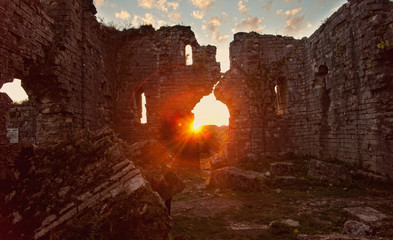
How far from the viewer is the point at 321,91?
989 centimetres

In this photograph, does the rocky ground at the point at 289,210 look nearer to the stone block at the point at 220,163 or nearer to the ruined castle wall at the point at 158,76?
the stone block at the point at 220,163

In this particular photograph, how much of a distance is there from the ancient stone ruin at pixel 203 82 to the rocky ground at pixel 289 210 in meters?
1.85

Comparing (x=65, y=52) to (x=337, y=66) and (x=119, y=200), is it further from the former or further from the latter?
(x=337, y=66)

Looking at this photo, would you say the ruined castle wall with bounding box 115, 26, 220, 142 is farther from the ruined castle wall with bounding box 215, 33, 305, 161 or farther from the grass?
the grass

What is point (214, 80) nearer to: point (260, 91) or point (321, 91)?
point (260, 91)

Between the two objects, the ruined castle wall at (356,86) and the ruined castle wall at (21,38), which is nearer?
the ruined castle wall at (21,38)

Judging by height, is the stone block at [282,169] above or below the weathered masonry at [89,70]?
below

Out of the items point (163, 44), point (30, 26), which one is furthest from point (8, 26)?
point (163, 44)

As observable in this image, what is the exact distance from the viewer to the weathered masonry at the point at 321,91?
23.4 ft

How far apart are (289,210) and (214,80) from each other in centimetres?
804

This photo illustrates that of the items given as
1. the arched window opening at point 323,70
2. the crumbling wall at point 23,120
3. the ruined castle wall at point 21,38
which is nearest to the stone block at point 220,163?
the arched window opening at point 323,70

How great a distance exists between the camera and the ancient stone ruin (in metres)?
6.70

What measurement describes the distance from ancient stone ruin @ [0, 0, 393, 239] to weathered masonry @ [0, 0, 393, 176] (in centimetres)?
4

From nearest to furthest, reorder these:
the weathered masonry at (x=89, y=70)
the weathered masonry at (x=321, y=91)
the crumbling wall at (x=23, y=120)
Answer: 1. the weathered masonry at (x=89, y=70)
2. the weathered masonry at (x=321, y=91)
3. the crumbling wall at (x=23, y=120)
